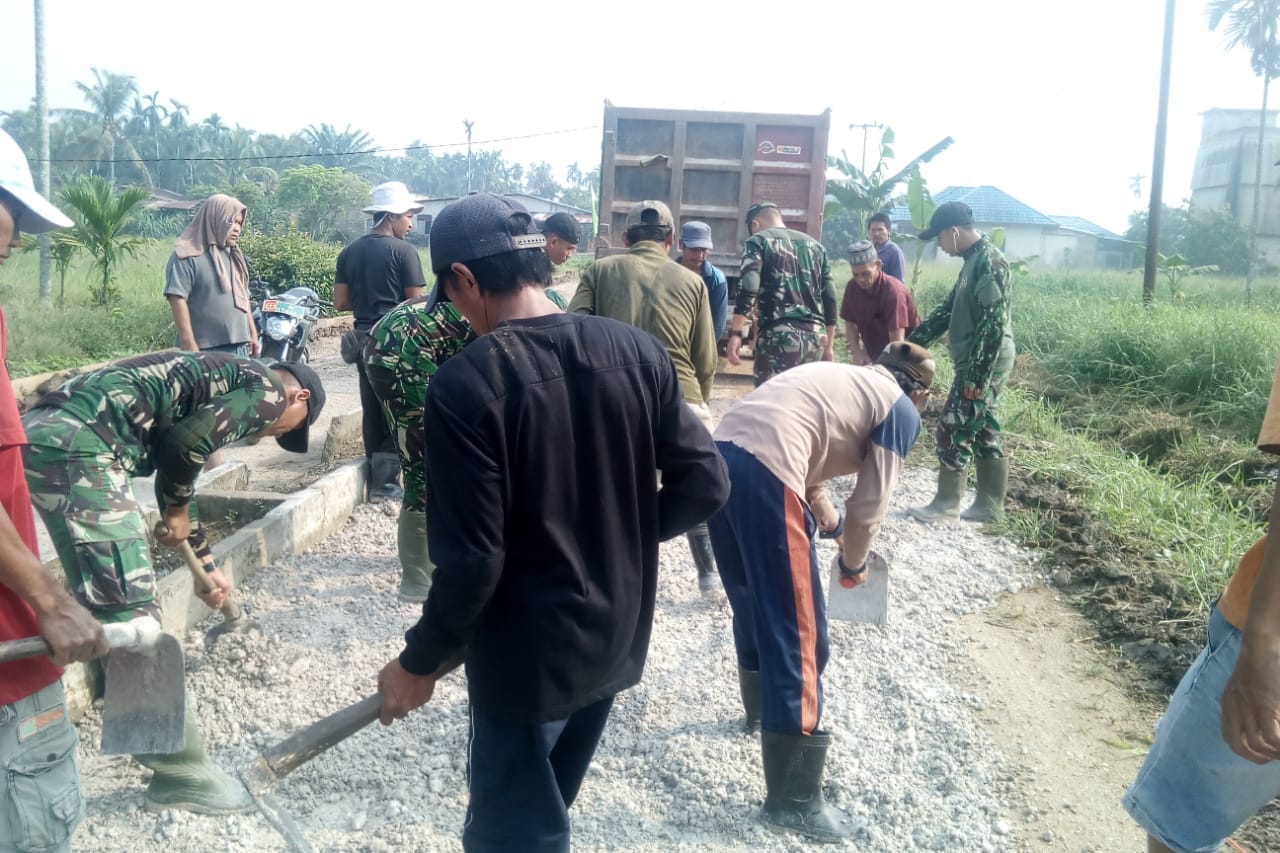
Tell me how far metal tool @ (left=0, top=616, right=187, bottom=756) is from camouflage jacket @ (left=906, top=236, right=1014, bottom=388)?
14.4 ft

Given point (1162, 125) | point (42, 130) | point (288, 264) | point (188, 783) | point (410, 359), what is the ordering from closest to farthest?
point (188, 783)
point (410, 359)
point (42, 130)
point (1162, 125)
point (288, 264)

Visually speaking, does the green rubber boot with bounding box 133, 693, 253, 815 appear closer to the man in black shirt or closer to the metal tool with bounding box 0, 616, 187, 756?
the metal tool with bounding box 0, 616, 187, 756

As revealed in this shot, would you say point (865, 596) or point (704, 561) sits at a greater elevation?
point (865, 596)

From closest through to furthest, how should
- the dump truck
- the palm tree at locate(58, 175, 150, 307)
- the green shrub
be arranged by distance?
the dump truck → the palm tree at locate(58, 175, 150, 307) → the green shrub

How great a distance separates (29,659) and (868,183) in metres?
14.5

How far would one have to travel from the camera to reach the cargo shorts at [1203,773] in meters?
1.76

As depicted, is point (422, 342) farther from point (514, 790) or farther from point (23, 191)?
point (514, 790)

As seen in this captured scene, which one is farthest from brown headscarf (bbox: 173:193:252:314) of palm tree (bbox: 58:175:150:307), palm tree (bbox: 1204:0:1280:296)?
palm tree (bbox: 1204:0:1280:296)

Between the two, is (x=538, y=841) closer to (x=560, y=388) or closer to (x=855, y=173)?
(x=560, y=388)

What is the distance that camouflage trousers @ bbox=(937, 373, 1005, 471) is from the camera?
5.41 m

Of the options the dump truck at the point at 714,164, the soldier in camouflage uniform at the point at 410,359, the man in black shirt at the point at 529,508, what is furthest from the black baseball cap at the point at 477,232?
the dump truck at the point at 714,164

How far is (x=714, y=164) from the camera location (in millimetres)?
8133

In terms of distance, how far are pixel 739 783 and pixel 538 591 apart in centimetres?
148

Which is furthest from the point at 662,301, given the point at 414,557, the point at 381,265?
the point at 381,265
